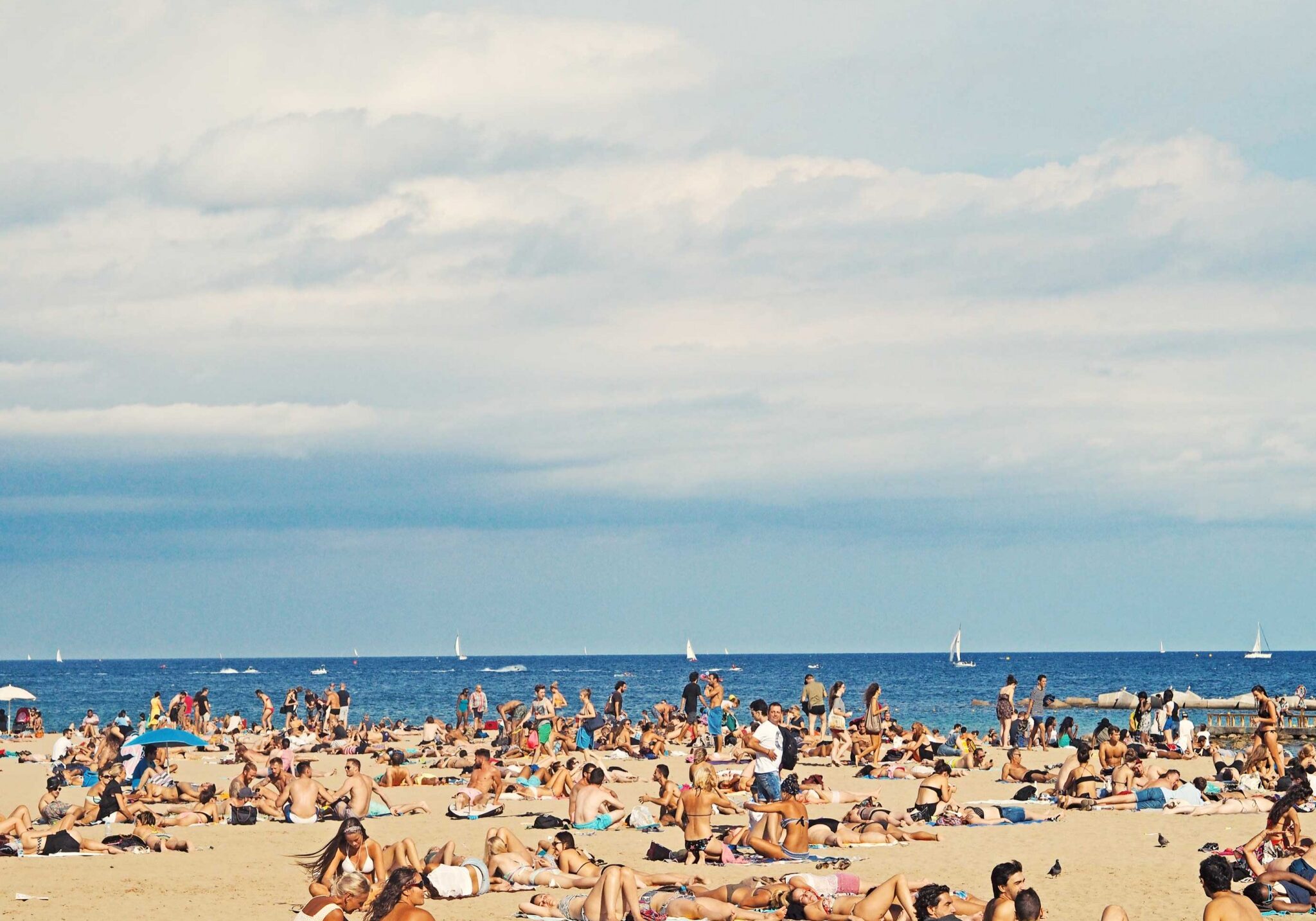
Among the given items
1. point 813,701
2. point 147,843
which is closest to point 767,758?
point 147,843

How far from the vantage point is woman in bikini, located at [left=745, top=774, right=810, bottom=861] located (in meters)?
15.3

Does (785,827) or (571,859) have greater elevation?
(785,827)

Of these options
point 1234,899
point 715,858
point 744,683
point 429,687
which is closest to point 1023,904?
point 1234,899

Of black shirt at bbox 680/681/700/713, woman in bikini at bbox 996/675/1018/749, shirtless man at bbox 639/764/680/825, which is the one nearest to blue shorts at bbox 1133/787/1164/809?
shirtless man at bbox 639/764/680/825

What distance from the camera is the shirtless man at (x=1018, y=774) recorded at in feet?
79.2

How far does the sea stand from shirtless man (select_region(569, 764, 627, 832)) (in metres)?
33.6

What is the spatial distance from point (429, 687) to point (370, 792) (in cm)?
8500

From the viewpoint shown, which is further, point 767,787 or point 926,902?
point 767,787

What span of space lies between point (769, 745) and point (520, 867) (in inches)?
146

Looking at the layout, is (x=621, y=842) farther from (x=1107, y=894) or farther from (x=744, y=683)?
(x=744, y=683)

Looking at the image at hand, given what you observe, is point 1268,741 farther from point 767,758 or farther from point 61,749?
point 61,749

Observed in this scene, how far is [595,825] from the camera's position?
18172 millimetres

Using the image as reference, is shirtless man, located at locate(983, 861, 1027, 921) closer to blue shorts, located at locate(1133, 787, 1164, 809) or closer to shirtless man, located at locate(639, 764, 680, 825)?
shirtless man, located at locate(639, 764, 680, 825)

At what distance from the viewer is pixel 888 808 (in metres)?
20.7
